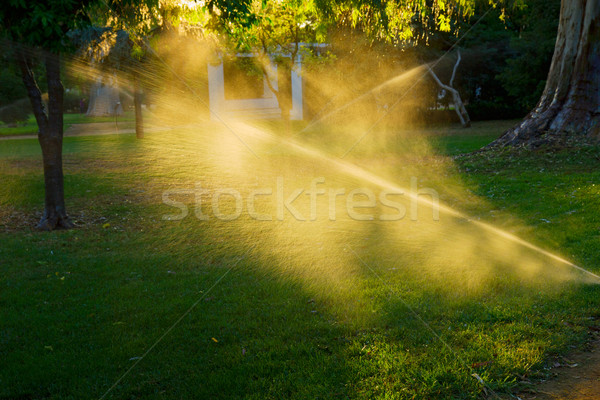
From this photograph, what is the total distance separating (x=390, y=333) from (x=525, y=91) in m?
24.7

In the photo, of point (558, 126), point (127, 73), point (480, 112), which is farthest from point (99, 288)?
point (480, 112)

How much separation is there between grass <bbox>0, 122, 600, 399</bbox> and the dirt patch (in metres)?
0.11

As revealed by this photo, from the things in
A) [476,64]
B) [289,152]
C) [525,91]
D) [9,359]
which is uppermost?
[476,64]

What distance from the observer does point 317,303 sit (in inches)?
190

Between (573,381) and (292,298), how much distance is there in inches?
97.4

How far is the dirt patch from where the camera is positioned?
3.20m

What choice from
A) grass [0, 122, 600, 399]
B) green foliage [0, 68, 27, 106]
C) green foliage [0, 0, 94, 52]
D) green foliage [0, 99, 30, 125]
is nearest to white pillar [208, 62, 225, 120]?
green foliage [0, 68, 27, 106]

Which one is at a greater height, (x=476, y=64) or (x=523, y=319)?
(x=476, y=64)

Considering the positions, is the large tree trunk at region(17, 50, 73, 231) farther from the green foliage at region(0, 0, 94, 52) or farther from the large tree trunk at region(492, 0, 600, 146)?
the large tree trunk at region(492, 0, 600, 146)

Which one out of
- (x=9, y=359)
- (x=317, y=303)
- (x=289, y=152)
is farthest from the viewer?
(x=289, y=152)

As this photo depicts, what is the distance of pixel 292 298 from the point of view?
16.4ft

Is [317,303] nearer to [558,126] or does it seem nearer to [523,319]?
[523,319]

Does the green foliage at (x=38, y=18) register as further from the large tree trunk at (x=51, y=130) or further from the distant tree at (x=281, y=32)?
the distant tree at (x=281, y=32)

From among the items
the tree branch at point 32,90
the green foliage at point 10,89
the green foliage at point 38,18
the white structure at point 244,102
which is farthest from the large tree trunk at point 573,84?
the green foliage at point 10,89
